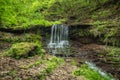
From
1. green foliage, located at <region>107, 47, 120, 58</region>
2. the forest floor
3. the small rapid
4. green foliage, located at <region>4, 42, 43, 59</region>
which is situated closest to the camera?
the forest floor

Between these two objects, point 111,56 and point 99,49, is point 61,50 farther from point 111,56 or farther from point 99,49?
point 111,56

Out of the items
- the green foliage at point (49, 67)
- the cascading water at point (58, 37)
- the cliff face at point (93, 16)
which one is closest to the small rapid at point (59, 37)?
the cascading water at point (58, 37)

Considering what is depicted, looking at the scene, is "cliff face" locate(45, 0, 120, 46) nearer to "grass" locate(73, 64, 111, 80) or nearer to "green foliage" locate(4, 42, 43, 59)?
"grass" locate(73, 64, 111, 80)

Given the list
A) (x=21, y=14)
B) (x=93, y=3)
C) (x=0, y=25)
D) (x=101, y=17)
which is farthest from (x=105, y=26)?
(x=21, y=14)

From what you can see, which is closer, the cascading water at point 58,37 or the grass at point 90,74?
the grass at point 90,74

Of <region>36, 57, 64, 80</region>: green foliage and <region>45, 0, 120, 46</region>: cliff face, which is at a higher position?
<region>45, 0, 120, 46</region>: cliff face

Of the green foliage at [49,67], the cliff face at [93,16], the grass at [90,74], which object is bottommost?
the grass at [90,74]

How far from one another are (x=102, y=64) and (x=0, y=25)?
32.7ft

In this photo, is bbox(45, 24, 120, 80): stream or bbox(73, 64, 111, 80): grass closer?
bbox(73, 64, 111, 80): grass

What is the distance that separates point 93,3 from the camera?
A: 19750mm

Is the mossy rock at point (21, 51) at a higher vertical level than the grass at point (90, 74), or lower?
higher

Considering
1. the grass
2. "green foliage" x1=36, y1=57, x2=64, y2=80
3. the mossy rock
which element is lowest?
the grass

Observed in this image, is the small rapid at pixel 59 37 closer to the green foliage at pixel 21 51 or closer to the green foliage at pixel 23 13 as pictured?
the green foliage at pixel 23 13

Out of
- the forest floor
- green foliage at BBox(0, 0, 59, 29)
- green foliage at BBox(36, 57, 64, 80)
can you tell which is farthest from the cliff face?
green foliage at BBox(36, 57, 64, 80)
